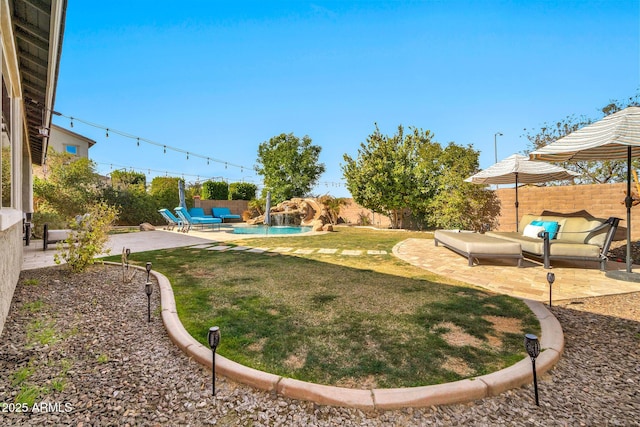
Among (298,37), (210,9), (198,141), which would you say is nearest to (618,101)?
(298,37)

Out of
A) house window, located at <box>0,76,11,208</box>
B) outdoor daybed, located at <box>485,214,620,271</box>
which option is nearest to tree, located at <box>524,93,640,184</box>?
outdoor daybed, located at <box>485,214,620,271</box>

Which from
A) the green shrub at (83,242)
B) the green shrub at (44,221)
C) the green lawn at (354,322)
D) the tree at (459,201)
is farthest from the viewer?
the tree at (459,201)

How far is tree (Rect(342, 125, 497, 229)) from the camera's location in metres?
12.1

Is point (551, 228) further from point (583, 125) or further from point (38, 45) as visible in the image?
point (583, 125)

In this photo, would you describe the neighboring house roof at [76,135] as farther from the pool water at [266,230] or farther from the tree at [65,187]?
the pool water at [266,230]

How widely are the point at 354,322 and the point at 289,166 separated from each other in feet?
77.3

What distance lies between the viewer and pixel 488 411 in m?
1.63

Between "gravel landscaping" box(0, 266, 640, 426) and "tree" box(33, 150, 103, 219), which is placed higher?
"tree" box(33, 150, 103, 219)

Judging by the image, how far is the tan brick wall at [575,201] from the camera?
7.62 meters

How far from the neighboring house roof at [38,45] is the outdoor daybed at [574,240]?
778cm

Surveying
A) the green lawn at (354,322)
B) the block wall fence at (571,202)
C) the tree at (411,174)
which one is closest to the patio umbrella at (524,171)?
the block wall fence at (571,202)

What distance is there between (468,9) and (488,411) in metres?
10.2

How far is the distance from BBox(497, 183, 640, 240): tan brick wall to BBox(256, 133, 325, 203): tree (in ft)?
57.3

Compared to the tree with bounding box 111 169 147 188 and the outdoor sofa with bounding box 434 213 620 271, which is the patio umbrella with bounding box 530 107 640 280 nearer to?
the outdoor sofa with bounding box 434 213 620 271
